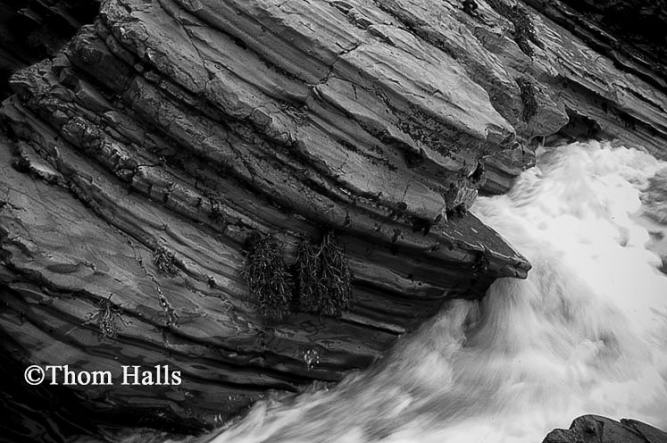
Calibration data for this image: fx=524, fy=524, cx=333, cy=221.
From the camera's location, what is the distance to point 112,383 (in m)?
6.96

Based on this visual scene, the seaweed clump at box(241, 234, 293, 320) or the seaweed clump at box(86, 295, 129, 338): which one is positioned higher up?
the seaweed clump at box(241, 234, 293, 320)

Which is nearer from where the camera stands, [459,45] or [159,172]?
[159,172]

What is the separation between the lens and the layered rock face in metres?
6.89

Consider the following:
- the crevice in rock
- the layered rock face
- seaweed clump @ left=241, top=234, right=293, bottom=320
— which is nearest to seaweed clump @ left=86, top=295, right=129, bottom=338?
the layered rock face

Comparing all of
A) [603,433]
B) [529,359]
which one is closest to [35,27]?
[529,359]

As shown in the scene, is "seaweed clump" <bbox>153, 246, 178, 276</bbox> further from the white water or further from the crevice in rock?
the crevice in rock

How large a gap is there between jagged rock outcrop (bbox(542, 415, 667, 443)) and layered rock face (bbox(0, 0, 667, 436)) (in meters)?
3.19

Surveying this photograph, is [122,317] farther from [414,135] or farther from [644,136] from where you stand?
[644,136]

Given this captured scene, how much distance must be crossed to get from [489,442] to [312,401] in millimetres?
2680

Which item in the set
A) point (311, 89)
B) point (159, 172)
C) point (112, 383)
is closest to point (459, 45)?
point (311, 89)

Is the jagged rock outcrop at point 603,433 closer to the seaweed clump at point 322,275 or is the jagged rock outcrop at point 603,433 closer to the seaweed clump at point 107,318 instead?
the seaweed clump at point 322,275

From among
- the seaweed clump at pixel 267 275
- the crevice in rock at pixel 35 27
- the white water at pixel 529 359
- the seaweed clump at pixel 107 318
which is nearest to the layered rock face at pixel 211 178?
the seaweed clump at pixel 107 318

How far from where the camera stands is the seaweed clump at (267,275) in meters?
7.23

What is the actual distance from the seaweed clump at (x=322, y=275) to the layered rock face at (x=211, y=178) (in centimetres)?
17
